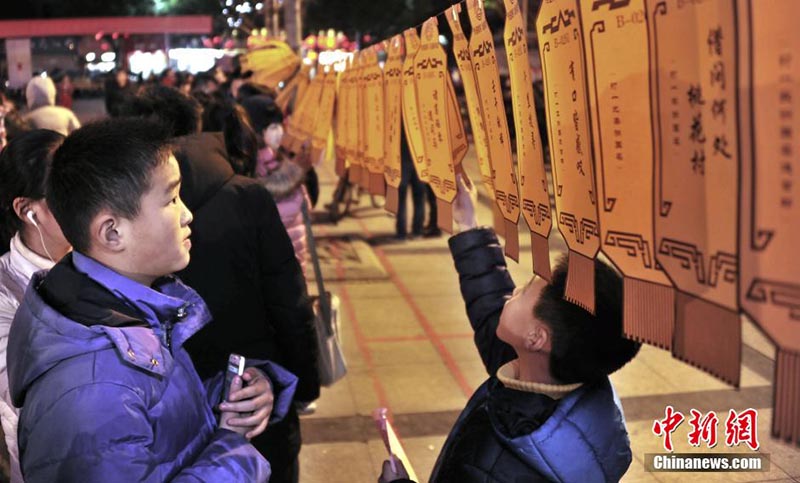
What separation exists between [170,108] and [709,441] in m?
3.26

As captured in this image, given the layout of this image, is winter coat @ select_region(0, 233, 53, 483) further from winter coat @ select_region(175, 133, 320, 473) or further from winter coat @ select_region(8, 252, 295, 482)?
winter coat @ select_region(8, 252, 295, 482)

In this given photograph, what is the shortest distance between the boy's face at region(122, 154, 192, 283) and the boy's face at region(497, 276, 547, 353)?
Result: 80 centimetres

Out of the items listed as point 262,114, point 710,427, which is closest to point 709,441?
point 710,427

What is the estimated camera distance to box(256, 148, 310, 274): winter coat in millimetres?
4309

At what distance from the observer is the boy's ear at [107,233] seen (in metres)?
1.55

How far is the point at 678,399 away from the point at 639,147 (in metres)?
3.83

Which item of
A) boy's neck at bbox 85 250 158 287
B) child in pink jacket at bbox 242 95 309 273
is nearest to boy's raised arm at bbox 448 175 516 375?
boy's neck at bbox 85 250 158 287

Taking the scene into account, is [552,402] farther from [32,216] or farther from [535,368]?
[32,216]

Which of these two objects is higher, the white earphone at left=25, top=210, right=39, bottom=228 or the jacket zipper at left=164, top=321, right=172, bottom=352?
the white earphone at left=25, top=210, right=39, bottom=228

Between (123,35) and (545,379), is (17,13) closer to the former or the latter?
(123,35)

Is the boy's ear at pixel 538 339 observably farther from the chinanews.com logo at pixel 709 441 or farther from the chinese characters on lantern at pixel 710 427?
the chinese characters on lantern at pixel 710 427

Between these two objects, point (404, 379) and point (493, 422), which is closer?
point (493, 422)

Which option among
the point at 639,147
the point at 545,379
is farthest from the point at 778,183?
the point at 545,379

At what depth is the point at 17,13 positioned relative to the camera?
4062 centimetres
